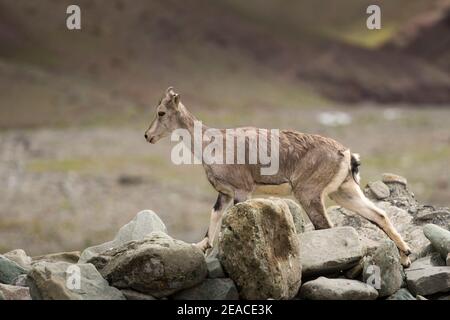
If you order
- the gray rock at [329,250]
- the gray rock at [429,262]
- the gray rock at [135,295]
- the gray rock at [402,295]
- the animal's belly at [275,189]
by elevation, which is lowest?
the gray rock at [402,295]

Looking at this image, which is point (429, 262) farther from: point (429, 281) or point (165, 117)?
point (165, 117)

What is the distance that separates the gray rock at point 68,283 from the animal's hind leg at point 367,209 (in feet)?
13.8

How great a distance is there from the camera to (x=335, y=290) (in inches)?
546

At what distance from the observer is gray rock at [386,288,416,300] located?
14.8m

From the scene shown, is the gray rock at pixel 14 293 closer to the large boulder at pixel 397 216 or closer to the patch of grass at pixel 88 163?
the large boulder at pixel 397 216

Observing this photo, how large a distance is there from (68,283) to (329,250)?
13.3 feet

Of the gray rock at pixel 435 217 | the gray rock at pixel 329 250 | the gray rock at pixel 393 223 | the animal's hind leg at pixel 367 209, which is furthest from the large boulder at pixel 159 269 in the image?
the gray rock at pixel 435 217

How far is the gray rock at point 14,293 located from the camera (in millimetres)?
14125

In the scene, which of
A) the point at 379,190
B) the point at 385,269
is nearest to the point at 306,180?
the point at 385,269

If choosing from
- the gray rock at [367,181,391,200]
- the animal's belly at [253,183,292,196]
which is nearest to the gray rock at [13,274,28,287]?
the animal's belly at [253,183,292,196]

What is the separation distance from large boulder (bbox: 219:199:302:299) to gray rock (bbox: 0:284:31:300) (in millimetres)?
2980

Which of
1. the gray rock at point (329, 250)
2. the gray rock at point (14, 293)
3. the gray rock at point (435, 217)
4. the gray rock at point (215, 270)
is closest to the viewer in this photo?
the gray rock at point (14, 293)

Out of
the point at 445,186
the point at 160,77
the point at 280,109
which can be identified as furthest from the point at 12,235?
the point at 160,77

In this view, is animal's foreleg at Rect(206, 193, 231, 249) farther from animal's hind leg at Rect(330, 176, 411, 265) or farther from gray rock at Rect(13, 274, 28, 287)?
gray rock at Rect(13, 274, 28, 287)
